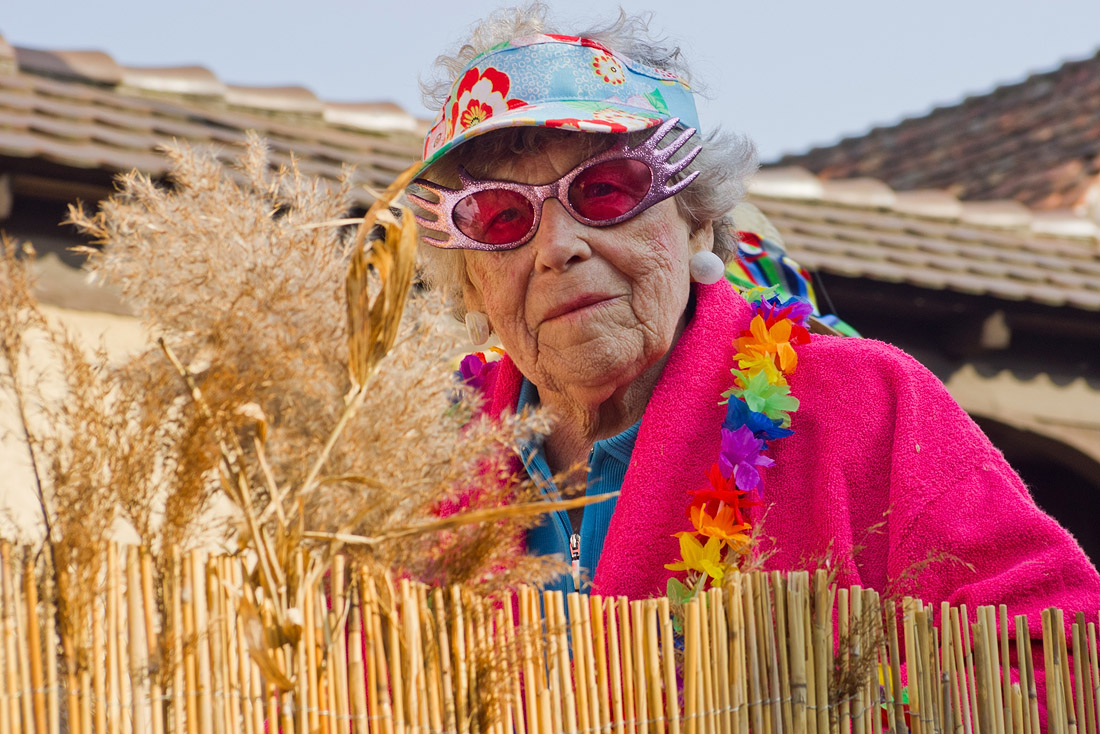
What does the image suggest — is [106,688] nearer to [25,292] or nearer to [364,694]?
[364,694]

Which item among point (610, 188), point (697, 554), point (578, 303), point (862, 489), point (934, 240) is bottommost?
point (697, 554)

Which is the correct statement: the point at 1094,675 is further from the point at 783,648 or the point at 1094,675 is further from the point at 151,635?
the point at 151,635

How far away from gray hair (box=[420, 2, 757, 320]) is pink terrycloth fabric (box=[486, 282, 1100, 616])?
304mm

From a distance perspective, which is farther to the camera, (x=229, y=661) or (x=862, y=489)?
(x=862, y=489)

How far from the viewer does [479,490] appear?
126 centimetres

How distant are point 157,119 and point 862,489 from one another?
4689mm

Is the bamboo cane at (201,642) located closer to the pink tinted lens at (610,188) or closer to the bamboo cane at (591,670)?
the bamboo cane at (591,670)

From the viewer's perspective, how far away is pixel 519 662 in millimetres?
1291

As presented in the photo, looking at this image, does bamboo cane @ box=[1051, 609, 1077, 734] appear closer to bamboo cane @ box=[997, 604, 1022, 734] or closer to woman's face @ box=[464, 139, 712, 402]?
bamboo cane @ box=[997, 604, 1022, 734]

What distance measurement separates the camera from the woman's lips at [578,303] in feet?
7.63

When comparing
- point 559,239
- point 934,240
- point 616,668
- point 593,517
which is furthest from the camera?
point 934,240

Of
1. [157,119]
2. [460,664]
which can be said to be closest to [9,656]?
[460,664]

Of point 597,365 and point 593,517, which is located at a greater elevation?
point 597,365

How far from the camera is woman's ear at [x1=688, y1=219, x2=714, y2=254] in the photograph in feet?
8.54
